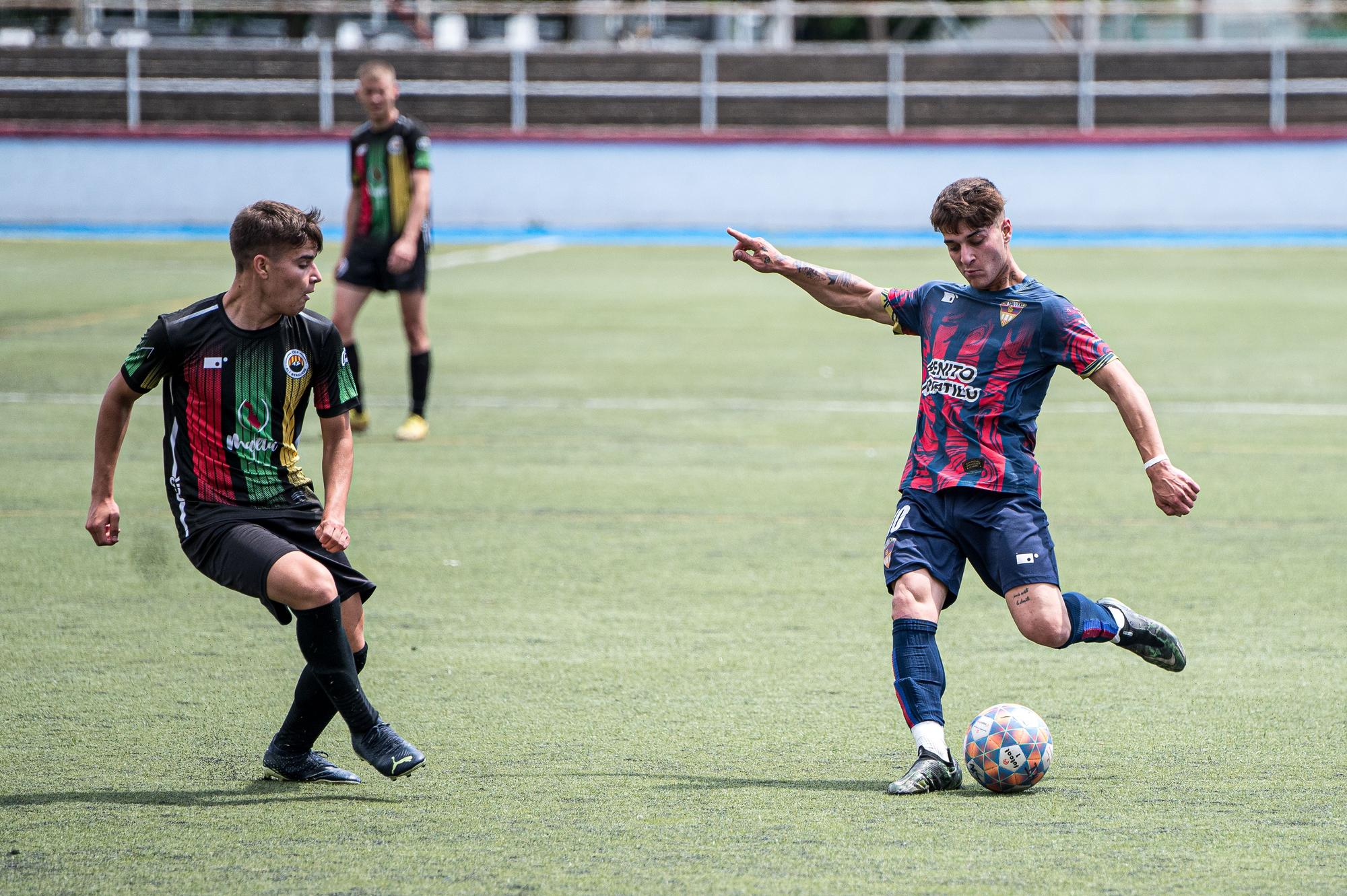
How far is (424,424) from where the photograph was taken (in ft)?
36.2

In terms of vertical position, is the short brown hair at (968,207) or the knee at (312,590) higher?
the short brown hair at (968,207)

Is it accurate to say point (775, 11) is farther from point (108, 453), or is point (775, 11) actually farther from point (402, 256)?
point (108, 453)

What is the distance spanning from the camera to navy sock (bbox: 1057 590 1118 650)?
5012mm

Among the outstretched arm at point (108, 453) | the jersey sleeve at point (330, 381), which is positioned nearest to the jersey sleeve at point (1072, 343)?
the jersey sleeve at point (330, 381)

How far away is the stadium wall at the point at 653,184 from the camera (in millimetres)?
30000

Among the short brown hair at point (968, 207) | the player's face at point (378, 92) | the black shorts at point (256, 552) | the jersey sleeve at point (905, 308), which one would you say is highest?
the player's face at point (378, 92)

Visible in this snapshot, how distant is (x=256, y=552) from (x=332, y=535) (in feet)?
0.68

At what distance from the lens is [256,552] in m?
4.48

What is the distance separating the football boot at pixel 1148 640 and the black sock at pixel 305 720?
234 cm

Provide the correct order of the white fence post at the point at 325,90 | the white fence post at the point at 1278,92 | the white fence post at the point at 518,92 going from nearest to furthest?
the white fence post at the point at 1278,92 < the white fence post at the point at 325,90 < the white fence post at the point at 518,92

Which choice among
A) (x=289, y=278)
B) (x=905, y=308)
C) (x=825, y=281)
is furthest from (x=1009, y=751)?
(x=289, y=278)

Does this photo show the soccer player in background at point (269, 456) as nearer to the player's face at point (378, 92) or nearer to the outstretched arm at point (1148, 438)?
the outstretched arm at point (1148, 438)

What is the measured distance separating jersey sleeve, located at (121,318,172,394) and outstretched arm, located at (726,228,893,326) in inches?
71.0

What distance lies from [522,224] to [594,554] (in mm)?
23488
